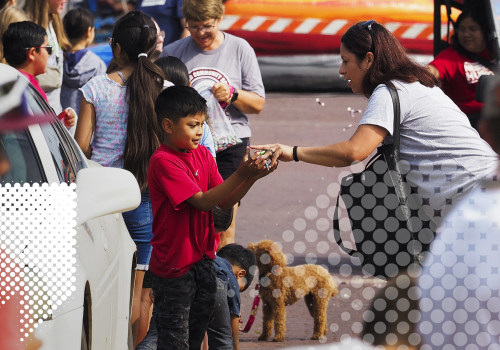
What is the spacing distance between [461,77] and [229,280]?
3.31 m

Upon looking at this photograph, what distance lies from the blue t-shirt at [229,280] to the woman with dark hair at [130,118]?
25.8 inches

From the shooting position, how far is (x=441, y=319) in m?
2.94

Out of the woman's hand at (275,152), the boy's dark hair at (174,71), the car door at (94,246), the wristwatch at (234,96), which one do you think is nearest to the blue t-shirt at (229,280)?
the car door at (94,246)

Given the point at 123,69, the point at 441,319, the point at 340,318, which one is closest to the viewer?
the point at 441,319

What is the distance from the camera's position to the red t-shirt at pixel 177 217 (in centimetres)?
459

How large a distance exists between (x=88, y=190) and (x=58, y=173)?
23cm

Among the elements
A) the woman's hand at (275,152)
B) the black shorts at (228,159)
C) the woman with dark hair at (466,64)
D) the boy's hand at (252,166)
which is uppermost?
the woman with dark hair at (466,64)

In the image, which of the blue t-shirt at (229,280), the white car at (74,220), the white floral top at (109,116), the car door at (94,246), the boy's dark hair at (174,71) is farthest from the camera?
the boy's dark hair at (174,71)

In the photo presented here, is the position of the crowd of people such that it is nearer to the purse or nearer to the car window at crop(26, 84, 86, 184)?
the purse

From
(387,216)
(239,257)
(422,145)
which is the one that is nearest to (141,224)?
(239,257)

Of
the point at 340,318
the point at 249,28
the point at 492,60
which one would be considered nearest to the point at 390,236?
the point at 340,318

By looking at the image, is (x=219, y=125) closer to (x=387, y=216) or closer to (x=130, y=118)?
(x=130, y=118)

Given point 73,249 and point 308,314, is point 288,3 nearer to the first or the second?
point 308,314

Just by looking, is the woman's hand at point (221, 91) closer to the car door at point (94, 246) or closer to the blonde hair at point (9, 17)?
the car door at point (94, 246)
